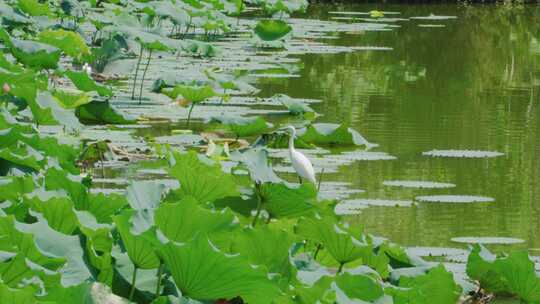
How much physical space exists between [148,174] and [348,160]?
972 mm

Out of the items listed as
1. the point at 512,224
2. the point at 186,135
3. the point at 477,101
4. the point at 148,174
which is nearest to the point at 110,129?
the point at 186,135

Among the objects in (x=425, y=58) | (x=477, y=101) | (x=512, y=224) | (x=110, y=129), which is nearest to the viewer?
(x=512, y=224)

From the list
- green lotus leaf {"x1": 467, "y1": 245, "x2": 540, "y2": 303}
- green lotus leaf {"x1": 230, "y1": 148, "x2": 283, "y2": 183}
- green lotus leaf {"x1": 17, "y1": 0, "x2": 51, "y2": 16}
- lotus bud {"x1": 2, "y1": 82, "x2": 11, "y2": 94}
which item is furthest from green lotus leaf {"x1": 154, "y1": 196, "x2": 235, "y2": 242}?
green lotus leaf {"x1": 17, "y1": 0, "x2": 51, "y2": 16}

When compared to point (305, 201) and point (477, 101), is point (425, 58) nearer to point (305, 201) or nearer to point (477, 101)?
point (477, 101)

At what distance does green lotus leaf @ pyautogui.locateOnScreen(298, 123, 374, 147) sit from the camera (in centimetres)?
601

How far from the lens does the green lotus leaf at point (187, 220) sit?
7.56ft

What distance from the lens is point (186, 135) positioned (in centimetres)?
613

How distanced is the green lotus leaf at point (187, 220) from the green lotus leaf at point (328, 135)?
141 inches

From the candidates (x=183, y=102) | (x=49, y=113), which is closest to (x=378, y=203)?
(x=49, y=113)

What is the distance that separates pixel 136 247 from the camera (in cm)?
226

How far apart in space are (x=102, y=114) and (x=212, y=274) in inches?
164

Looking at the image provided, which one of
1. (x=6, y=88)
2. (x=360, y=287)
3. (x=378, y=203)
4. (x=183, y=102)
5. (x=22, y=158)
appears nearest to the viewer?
(x=360, y=287)

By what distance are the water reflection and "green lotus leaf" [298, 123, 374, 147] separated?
21 cm

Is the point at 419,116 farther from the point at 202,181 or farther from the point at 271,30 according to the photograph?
the point at 202,181
